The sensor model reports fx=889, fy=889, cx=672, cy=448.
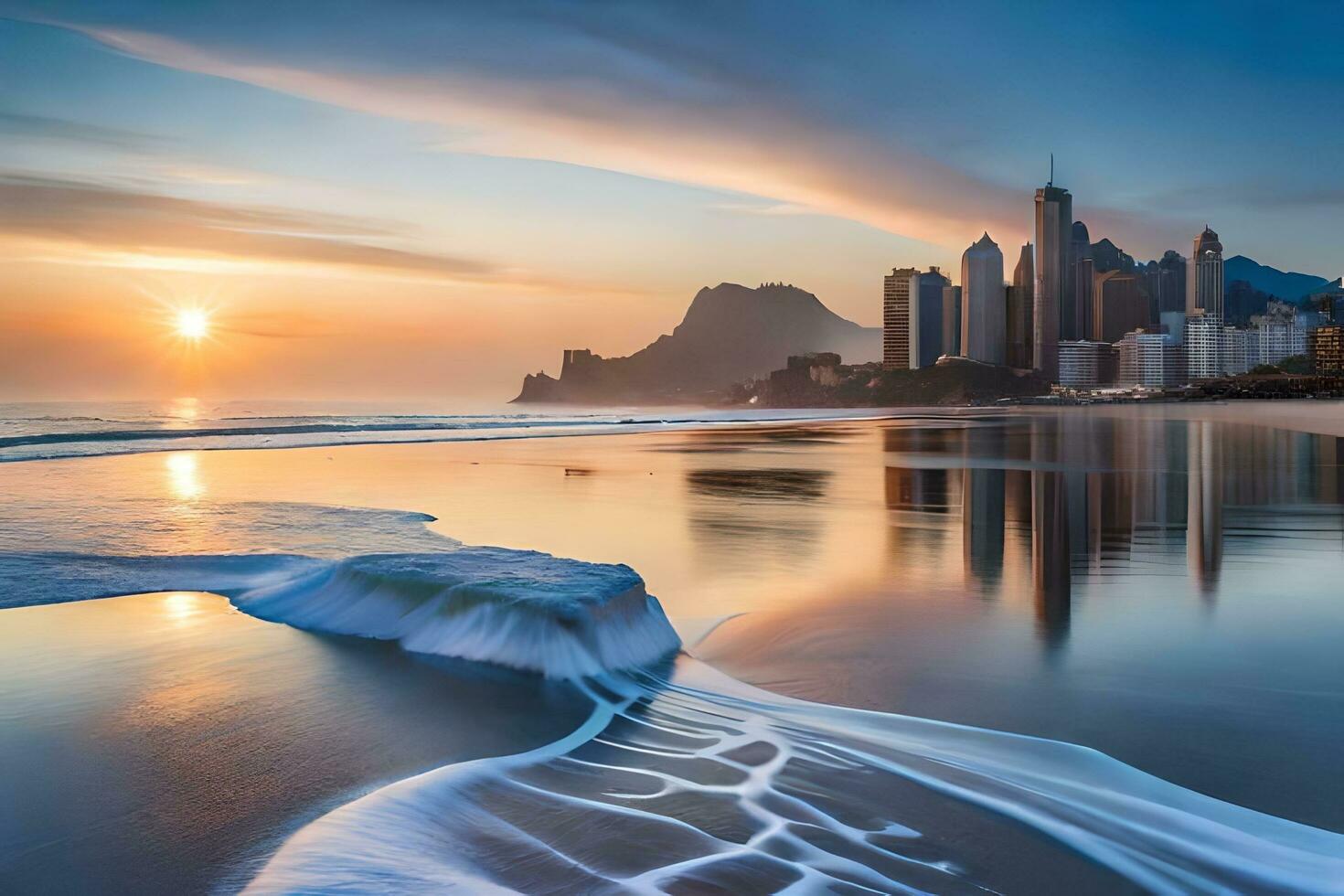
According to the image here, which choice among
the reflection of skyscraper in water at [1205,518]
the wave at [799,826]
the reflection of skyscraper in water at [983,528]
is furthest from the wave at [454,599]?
the reflection of skyscraper in water at [1205,518]

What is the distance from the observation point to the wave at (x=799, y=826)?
347 centimetres

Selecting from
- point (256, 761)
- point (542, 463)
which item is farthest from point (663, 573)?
point (542, 463)

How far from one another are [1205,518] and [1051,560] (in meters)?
5.15

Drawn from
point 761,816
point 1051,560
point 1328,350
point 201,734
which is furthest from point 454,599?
point 1328,350

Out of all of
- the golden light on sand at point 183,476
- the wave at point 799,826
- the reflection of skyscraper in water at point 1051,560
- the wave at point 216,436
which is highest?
the wave at point 216,436

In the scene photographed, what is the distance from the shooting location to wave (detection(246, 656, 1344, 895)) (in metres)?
3.47

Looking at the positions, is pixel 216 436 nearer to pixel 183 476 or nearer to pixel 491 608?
pixel 183 476

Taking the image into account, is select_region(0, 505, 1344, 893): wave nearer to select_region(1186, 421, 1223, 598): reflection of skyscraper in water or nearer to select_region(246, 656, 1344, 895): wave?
select_region(246, 656, 1344, 895): wave

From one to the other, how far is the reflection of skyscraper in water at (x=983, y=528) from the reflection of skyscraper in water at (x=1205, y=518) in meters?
2.04

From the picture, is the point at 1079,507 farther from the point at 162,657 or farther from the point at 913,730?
the point at 162,657

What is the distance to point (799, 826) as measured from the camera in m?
3.87

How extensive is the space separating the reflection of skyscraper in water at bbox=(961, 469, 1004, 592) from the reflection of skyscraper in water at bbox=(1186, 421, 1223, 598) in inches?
80.3

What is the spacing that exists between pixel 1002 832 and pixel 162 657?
5.79 metres

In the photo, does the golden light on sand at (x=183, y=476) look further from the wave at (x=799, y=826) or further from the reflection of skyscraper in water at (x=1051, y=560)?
the wave at (x=799, y=826)
